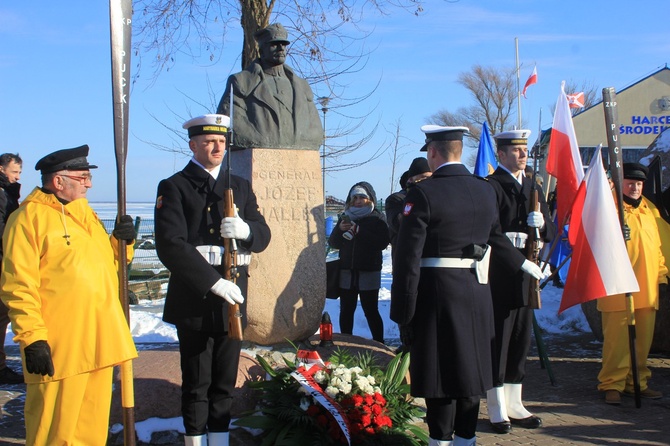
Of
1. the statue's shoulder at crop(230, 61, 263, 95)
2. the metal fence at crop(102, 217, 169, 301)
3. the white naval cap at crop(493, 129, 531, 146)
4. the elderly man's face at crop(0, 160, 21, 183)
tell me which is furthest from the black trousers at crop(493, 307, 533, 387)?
the metal fence at crop(102, 217, 169, 301)

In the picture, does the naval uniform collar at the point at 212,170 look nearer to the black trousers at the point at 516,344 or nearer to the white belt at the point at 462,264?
the white belt at the point at 462,264

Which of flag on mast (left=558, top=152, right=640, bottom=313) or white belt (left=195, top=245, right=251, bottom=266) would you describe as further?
flag on mast (left=558, top=152, right=640, bottom=313)

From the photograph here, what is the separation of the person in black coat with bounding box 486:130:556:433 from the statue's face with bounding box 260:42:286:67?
2116 mm

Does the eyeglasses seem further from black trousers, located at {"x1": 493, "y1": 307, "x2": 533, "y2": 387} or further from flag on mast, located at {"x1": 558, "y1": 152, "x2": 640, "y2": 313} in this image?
flag on mast, located at {"x1": 558, "y1": 152, "x2": 640, "y2": 313}

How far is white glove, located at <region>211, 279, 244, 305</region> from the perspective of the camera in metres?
4.03

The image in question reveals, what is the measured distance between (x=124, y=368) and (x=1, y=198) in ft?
10.9

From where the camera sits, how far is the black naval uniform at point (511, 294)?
16.9 ft

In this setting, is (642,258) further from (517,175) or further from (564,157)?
(517,175)

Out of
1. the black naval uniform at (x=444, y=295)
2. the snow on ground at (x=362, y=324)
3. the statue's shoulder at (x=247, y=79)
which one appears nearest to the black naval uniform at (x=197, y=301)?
the black naval uniform at (x=444, y=295)

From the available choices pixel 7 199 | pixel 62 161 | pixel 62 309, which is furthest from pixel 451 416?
pixel 7 199

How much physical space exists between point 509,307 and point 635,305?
169 cm

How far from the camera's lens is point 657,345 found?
307 inches

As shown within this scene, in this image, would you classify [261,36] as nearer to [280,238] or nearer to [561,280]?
[280,238]

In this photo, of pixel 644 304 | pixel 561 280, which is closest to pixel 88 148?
pixel 644 304
